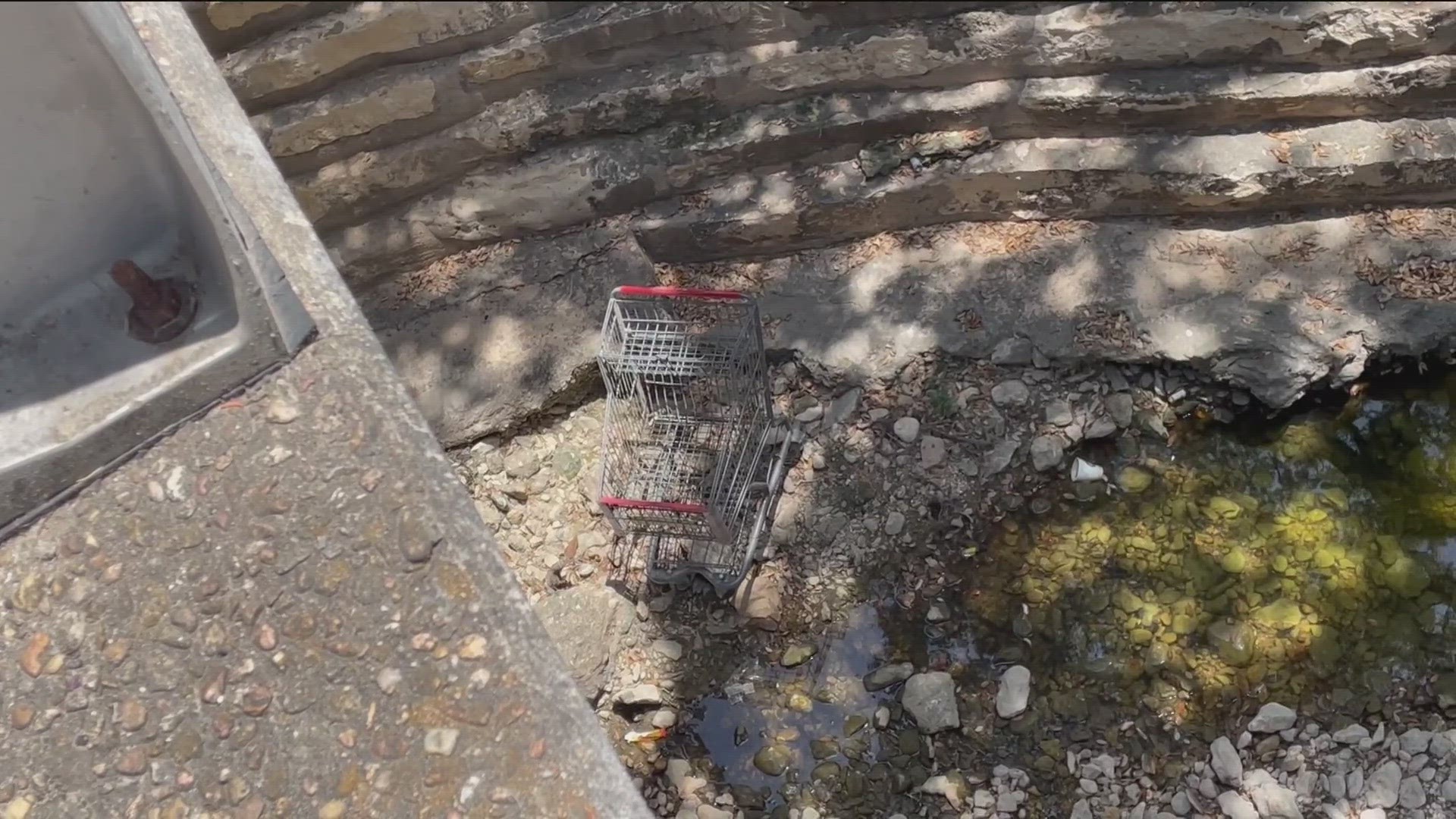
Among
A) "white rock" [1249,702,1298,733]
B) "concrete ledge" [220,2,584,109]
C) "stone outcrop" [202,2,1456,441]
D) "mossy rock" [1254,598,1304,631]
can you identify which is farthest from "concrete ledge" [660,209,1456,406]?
"concrete ledge" [220,2,584,109]

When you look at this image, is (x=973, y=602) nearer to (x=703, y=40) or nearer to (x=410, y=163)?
(x=703, y=40)

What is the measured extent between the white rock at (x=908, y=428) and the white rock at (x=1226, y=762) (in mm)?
1295

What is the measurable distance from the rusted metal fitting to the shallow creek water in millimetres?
2022

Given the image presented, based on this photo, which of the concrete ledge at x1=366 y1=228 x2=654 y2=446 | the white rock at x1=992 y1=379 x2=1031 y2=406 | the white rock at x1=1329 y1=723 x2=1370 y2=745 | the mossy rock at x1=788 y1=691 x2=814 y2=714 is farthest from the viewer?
the concrete ledge at x1=366 y1=228 x2=654 y2=446

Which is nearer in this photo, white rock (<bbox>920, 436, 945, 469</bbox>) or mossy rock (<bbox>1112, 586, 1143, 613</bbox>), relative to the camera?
mossy rock (<bbox>1112, 586, 1143, 613</bbox>)

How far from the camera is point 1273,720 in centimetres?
286

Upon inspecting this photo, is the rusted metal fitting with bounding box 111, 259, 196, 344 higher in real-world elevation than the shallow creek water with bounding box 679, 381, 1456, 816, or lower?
higher

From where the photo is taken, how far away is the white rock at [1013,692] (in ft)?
9.95

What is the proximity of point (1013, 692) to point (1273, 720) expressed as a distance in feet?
2.31

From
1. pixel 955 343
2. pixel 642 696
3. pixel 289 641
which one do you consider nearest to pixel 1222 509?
pixel 955 343

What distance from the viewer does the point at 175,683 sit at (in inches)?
63.6

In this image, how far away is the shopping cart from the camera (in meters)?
3.39

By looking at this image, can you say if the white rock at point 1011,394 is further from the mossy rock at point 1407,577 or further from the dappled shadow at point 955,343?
the mossy rock at point 1407,577

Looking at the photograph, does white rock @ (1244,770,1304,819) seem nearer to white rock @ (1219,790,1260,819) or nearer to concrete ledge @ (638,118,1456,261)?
white rock @ (1219,790,1260,819)
